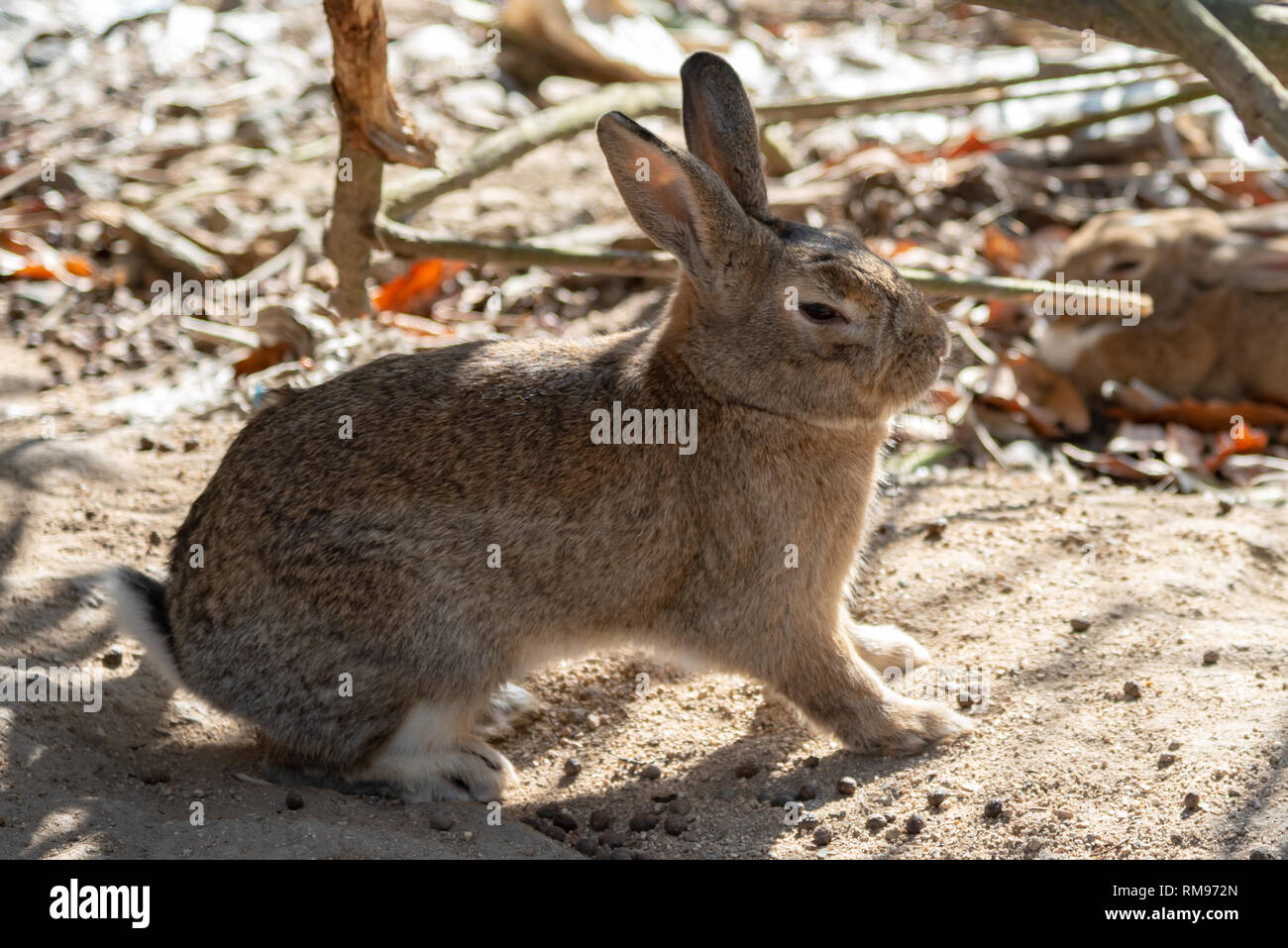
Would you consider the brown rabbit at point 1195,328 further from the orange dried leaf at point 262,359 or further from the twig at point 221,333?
the twig at point 221,333

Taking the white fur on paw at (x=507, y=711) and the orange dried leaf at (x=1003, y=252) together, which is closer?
the white fur on paw at (x=507, y=711)

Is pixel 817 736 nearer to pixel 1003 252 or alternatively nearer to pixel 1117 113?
pixel 1003 252

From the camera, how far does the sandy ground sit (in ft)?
12.8

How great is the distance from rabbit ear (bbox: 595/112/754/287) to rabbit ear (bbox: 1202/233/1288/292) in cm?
413

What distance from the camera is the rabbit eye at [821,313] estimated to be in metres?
4.41

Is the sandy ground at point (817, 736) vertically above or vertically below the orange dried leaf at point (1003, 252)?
below

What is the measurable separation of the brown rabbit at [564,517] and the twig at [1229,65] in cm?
114

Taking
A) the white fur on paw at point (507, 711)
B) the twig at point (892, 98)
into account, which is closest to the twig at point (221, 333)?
the white fur on paw at point (507, 711)

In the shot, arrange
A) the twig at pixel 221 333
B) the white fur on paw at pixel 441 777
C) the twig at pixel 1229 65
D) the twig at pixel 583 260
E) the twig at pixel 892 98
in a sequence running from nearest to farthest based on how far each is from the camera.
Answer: the twig at pixel 1229 65 < the white fur on paw at pixel 441 777 < the twig at pixel 583 260 < the twig at pixel 221 333 < the twig at pixel 892 98

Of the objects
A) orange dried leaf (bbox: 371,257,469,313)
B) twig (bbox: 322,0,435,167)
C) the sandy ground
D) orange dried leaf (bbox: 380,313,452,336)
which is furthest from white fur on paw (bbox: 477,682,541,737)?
orange dried leaf (bbox: 371,257,469,313)

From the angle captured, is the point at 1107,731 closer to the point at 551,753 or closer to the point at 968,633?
the point at 968,633

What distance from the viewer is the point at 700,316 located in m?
4.55

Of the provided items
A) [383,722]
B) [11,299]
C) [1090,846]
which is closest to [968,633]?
[1090,846]

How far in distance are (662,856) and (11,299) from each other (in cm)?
574
